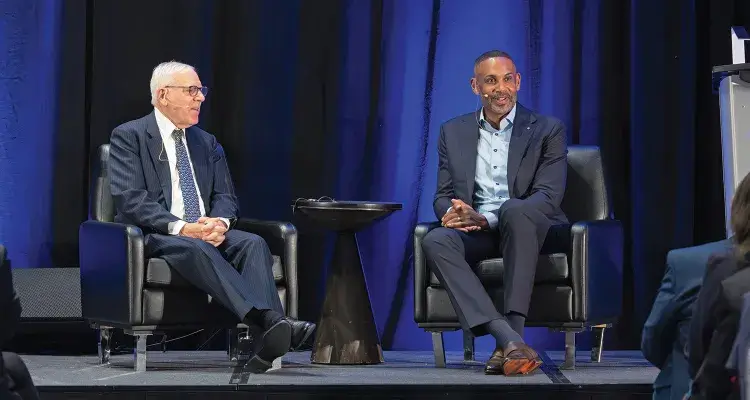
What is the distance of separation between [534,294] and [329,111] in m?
1.60

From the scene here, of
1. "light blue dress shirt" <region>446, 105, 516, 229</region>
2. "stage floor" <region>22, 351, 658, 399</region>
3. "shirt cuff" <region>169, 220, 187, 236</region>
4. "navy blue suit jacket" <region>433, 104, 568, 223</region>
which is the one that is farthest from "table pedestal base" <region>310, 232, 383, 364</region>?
"shirt cuff" <region>169, 220, 187, 236</region>

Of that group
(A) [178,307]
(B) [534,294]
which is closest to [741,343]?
(B) [534,294]

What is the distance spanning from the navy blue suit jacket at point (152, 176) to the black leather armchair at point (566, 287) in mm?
869

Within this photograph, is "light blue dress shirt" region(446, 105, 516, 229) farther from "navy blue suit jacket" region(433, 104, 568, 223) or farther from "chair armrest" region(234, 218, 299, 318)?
"chair armrest" region(234, 218, 299, 318)

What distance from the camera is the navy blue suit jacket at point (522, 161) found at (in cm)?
459

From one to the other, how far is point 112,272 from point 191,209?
1.59 feet

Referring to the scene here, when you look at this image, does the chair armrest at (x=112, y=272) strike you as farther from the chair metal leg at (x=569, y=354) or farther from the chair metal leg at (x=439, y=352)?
the chair metal leg at (x=569, y=354)

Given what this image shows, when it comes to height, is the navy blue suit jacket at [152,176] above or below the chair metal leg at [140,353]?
above

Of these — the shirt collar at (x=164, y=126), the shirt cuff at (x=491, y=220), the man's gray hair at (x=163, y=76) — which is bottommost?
the shirt cuff at (x=491, y=220)

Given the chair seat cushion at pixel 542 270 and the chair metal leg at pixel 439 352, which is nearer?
the chair seat cushion at pixel 542 270

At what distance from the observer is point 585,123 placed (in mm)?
5492

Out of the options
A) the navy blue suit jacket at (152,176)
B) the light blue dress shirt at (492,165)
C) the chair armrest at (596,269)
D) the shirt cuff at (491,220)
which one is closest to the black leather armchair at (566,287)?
the chair armrest at (596,269)

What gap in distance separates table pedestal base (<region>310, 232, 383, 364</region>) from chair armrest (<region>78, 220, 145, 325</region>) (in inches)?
31.3

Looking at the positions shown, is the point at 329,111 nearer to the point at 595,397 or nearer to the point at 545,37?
the point at 545,37
